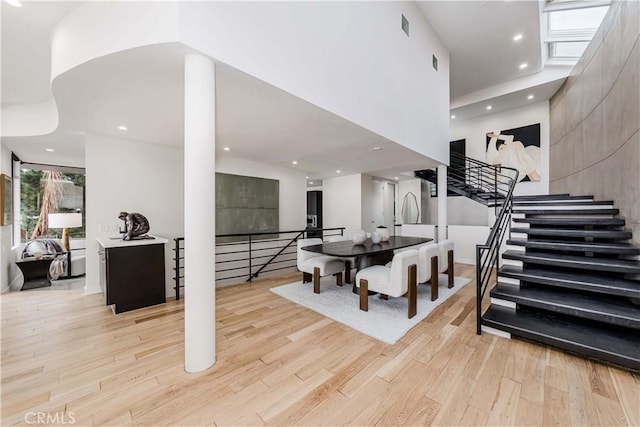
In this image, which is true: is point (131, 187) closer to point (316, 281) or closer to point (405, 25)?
point (316, 281)

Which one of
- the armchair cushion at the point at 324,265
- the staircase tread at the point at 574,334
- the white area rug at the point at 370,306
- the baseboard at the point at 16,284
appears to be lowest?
the white area rug at the point at 370,306

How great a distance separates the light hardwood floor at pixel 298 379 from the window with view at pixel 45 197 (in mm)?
3885

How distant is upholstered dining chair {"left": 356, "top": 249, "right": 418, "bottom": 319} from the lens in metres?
2.84

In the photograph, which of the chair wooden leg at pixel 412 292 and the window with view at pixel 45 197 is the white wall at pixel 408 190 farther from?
the window with view at pixel 45 197

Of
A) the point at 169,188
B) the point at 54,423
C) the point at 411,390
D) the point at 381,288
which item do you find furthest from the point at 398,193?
the point at 54,423

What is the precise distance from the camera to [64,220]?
15.5 feet

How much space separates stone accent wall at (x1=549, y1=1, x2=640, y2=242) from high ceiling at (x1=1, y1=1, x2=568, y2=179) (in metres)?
1.24

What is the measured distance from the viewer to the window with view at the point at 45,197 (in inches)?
209

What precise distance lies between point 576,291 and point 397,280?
76.7 inches

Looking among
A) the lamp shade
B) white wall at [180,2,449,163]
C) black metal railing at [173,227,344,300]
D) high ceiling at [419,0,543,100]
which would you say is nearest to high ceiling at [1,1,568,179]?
high ceiling at [419,0,543,100]

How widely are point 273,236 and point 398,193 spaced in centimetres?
509

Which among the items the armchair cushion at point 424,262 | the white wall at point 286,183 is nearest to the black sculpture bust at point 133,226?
the white wall at point 286,183

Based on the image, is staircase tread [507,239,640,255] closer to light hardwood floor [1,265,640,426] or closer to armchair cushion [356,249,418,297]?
light hardwood floor [1,265,640,426]

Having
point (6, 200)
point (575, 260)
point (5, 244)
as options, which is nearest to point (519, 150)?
point (575, 260)
